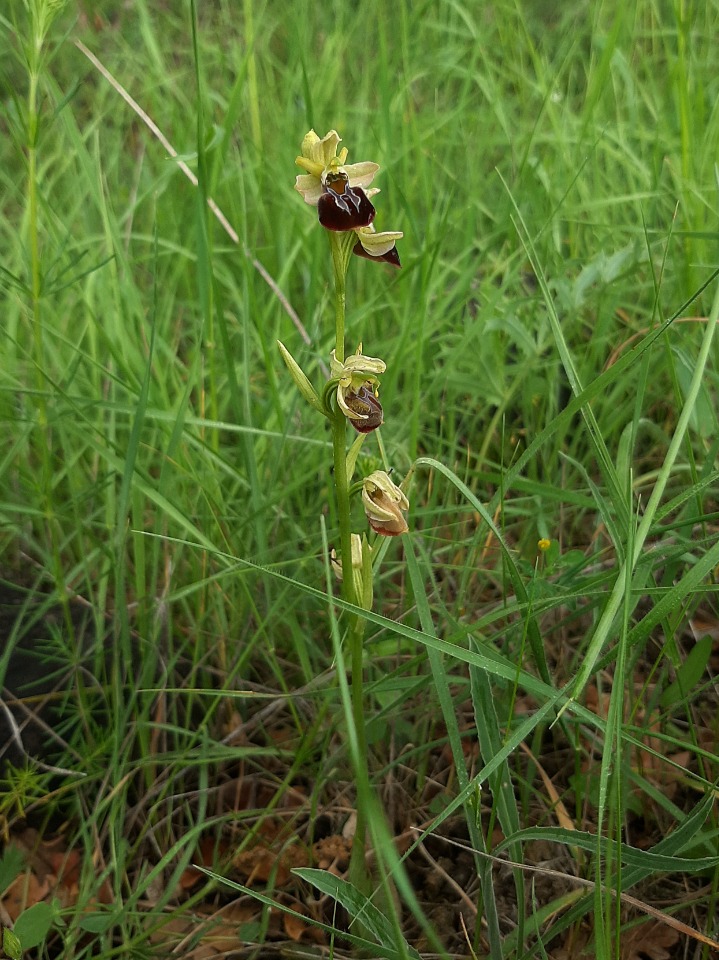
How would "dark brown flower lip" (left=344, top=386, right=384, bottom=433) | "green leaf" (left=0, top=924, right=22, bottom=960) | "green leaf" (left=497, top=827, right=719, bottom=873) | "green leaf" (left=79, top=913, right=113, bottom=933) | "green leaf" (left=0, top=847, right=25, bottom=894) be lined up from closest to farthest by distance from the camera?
"green leaf" (left=497, top=827, right=719, bottom=873) → "dark brown flower lip" (left=344, top=386, right=384, bottom=433) → "green leaf" (left=0, top=924, right=22, bottom=960) → "green leaf" (left=79, top=913, right=113, bottom=933) → "green leaf" (left=0, top=847, right=25, bottom=894)

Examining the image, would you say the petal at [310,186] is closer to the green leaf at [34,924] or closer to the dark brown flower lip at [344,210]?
the dark brown flower lip at [344,210]

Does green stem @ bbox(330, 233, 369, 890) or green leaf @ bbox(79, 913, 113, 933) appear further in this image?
green leaf @ bbox(79, 913, 113, 933)

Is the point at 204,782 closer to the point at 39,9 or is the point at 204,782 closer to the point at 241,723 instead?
the point at 241,723

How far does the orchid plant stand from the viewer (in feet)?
3.93

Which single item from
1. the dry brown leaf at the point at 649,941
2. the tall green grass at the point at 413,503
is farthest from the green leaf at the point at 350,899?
the dry brown leaf at the point at 649,941

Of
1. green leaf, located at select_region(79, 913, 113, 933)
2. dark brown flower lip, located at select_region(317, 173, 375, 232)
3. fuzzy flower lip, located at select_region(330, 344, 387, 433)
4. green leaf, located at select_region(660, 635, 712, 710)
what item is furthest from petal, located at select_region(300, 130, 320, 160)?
green leaf, located at select_region(79, 913, 113, 933)

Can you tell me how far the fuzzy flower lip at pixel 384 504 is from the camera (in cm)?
122

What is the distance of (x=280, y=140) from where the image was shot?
285cm

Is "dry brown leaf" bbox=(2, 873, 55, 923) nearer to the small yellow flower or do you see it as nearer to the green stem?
the green stem

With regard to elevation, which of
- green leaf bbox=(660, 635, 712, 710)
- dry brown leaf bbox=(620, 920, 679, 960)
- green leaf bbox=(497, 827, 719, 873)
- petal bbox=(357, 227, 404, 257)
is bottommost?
dry brown leaf bbox=(620, 920, 679, 960)

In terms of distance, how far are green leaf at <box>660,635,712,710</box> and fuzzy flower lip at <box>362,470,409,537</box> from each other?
0.60 m

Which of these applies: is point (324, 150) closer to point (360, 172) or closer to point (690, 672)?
point (360, 172)

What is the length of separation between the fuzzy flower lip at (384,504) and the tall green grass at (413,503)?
0.09 metres

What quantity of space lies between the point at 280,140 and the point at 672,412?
62.7 inches
